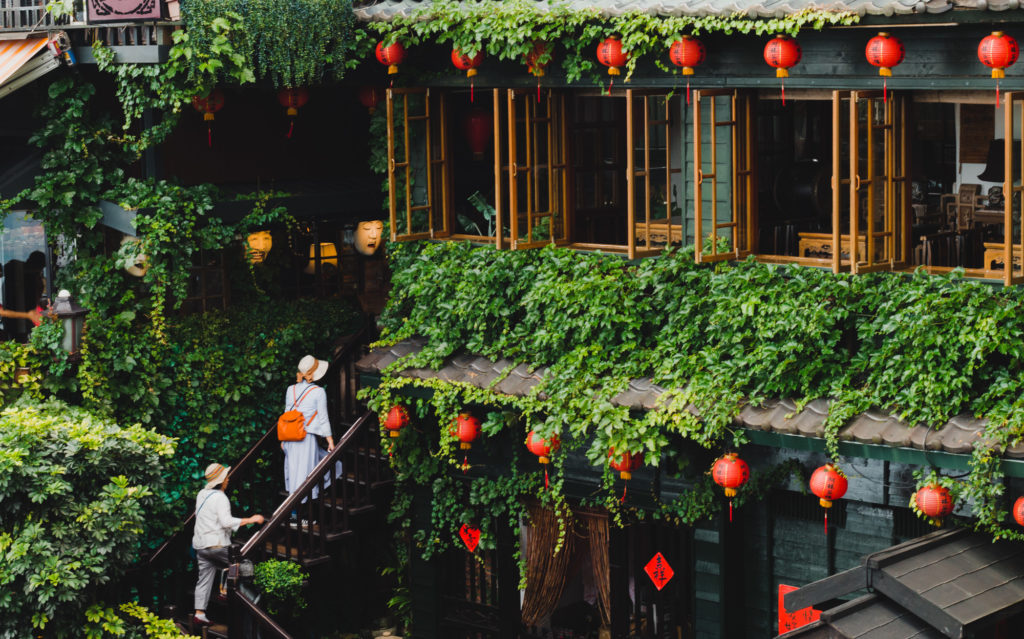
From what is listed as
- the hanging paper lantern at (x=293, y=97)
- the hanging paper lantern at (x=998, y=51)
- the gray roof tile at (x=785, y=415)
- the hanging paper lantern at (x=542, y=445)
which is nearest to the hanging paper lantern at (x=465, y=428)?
the gray roof tile at (x=785, y=415)

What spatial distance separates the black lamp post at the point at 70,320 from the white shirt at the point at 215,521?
211 cm

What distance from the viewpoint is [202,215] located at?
16.1 metres

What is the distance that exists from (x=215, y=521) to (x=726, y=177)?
639 centimetres

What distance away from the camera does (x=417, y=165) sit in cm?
1612

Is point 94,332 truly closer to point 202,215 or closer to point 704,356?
point 202,215

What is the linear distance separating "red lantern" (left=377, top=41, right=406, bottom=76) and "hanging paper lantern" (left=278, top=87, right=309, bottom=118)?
148 cm

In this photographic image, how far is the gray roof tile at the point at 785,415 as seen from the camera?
1129 cm

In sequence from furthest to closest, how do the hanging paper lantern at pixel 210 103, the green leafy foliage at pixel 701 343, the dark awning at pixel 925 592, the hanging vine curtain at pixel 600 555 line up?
the hanging paper lantern at pixel 210 103, the hanging vine curtain at pixel 600 555, the green leafy foliage at pixel 701 343, the dark awning at pixel 925 592

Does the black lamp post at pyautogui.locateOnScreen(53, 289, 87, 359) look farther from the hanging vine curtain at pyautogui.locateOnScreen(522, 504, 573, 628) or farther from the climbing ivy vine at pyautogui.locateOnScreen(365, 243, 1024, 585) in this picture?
the hanging vine curtain at pyautogui.locateOnScreen(522, 504, 573, 628)

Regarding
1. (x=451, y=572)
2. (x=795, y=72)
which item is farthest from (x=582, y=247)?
(x=451, y=572)

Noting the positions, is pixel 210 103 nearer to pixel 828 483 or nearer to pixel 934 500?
pixel 828 483

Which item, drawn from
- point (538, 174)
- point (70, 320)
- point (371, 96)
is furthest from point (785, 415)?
point (70, 320)

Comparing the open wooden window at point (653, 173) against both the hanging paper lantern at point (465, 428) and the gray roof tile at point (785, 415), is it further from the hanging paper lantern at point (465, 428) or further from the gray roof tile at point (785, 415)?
the hanging paper lantern at point (465, 428)

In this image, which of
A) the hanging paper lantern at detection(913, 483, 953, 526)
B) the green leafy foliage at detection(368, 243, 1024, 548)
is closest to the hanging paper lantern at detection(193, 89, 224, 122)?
the green leafy foliage at detection(368, 243, 1024, 548)
